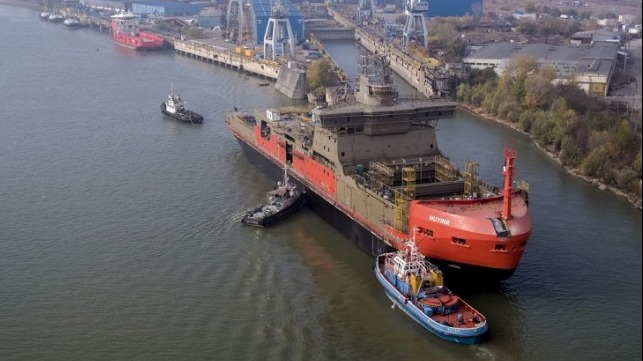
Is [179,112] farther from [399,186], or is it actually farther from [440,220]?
[440,220]

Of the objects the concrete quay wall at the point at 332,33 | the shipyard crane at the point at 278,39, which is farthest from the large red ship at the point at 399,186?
the concrete quay wall at the point at 332,33

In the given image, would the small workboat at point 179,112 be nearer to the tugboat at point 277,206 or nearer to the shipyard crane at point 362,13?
the tugboat at point 277,206

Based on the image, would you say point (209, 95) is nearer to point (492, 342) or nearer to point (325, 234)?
point (325, 234)

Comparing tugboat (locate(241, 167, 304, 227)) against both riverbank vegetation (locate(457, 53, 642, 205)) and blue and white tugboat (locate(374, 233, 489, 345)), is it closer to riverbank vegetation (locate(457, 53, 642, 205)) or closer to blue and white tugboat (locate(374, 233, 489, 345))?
blue and white tugboat (locate(374, 233, 489, 345))

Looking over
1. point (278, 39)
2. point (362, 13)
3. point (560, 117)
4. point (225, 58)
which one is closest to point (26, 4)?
point (362, 13)

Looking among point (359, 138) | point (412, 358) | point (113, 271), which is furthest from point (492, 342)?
point (113, 271)

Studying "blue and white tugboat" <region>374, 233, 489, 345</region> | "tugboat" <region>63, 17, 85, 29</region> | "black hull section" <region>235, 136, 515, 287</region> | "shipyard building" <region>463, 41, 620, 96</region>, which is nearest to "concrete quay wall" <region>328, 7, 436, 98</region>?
"shipyard building" <region>463, 41, 620, 96</region>
